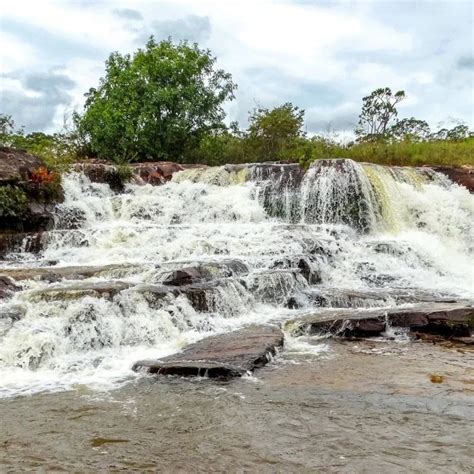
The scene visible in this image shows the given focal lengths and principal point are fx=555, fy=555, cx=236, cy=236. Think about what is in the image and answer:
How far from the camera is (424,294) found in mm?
9789

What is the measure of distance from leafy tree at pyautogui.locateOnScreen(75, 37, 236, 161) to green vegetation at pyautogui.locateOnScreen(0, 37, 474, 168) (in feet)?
0.12

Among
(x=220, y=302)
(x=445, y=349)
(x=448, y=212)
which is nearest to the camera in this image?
(x=445, y=349)

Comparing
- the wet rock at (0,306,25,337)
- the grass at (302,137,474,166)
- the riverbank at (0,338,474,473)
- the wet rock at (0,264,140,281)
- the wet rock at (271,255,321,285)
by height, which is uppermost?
the grass at (302,137,474,166)

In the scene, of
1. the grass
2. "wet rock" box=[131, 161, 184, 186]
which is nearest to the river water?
"wet rock" box=[131, 161, 184, 186]

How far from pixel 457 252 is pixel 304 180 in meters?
4.41

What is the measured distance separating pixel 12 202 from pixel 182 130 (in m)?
9.20

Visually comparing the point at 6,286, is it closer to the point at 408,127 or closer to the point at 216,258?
the point at 216,258

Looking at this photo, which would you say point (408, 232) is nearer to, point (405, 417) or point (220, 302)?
point (220, 302)

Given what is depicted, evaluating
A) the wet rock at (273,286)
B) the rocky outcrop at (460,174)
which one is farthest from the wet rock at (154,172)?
the wet rock at (273,286)

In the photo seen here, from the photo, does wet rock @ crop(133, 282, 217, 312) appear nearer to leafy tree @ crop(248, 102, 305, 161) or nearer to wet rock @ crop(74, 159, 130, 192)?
wet rock @ crop(74, 159, 130, 192)

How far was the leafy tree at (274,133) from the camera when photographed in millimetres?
21516

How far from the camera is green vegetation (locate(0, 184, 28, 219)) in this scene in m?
12.6

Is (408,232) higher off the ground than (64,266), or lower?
higher

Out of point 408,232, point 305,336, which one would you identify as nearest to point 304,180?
point 408,232
